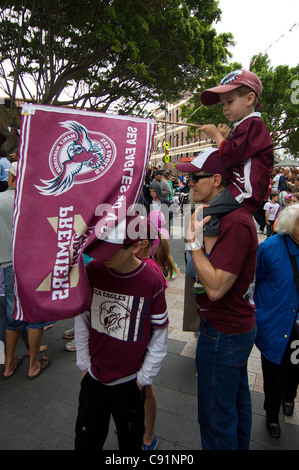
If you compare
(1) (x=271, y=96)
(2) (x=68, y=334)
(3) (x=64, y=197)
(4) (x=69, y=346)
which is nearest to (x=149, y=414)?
(4) (x=69, y=346)

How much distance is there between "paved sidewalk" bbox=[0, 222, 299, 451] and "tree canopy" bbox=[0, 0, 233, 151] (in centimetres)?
933

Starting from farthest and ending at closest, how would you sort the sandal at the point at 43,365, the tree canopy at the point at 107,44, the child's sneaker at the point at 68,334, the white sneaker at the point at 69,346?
the tree canopy at the point at 107,44
the child's sneaker at the point at 68,334
the white sneaker at the point at 69,346
the sandal at the point at 43,365

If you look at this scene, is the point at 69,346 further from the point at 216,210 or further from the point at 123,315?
the point at 216,210

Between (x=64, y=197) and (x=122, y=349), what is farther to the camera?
(x=122, y=349)

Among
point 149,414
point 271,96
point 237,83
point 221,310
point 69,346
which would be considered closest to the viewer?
point 221,310

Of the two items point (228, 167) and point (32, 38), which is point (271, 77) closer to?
point (32, 38)

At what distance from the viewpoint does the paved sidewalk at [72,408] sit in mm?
2262

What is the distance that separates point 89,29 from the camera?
970 cm

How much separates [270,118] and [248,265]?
27090 mm

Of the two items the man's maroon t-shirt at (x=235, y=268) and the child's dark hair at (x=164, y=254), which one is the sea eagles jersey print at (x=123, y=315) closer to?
the man's maroon t-shirt at (x=235, y=268)

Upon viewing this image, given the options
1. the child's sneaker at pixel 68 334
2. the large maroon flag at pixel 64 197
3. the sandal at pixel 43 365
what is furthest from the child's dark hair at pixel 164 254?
the large maroon flag at pixel 64 197

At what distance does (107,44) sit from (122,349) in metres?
10.9

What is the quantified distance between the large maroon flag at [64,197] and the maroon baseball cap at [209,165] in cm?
42

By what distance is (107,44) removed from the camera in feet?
32.2
